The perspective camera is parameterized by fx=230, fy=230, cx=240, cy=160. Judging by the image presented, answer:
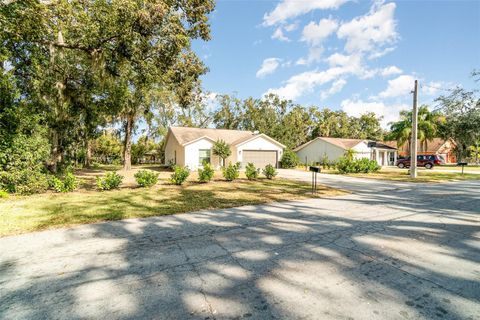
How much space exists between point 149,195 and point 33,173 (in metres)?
4.59

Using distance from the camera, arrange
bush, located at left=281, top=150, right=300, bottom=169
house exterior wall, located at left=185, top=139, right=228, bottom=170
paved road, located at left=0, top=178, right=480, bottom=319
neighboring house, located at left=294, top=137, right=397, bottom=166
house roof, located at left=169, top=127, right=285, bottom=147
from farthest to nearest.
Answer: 1. neighboring house, located at left=294, top=137, right=397, bottom=166
2. bush, located at left=281, top=150, right=300, bottom=169
3. house roof, located at left=169, top=127, right=285, bottom=147
4. house exterior wall, located at left=185, top=139, right=228, bottom=170
5. paved road, located at left=0, top=178, right=480, bottom=319

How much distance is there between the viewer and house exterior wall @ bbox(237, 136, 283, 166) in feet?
81.8

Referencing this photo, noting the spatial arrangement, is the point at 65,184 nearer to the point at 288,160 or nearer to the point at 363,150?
the point at 288,160

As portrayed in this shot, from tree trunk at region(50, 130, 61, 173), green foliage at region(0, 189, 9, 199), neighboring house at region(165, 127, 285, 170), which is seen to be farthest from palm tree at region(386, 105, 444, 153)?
green foliage at region(0, 189, 9, 199)

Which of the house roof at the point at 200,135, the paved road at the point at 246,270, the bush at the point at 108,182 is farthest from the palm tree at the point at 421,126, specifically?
the bush at the point at 108,182

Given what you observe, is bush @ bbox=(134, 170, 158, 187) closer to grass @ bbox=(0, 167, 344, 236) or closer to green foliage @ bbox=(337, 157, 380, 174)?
grass @ bbox=(0, 167, 344, 236)

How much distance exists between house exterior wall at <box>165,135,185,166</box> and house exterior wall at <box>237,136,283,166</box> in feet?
18.7

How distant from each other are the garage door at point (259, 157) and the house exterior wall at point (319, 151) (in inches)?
A: 226

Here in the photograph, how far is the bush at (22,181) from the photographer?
8.54m

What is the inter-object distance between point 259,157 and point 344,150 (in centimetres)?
1178

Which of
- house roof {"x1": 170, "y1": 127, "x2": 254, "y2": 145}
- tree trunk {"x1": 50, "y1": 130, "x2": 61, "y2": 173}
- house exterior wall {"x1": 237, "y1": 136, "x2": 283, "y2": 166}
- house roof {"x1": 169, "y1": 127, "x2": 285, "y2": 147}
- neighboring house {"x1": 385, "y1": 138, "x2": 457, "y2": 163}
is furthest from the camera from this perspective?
neighboring house {"x1": 385, "y1": 138, "x2": 457, "y2": 163}

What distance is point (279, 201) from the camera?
8344 mm

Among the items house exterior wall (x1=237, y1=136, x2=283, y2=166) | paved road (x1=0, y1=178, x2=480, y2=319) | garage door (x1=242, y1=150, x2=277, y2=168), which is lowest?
paved road (x1=0, y1=178, x2=480, y2=319)

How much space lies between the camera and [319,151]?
33750 millimetres
